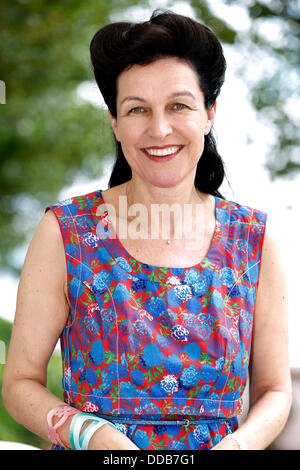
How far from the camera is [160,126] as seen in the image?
4.17 ft

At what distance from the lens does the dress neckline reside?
1368 mm

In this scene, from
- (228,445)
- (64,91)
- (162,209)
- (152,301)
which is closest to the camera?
(228,445)

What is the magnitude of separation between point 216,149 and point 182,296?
43 centimetres

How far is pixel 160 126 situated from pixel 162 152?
0.06 m

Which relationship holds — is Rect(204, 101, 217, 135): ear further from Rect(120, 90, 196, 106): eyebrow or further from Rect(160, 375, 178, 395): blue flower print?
A: Rect(160, 375, 178, 395): blue flower print

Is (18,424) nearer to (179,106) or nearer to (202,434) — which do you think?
(202,434)

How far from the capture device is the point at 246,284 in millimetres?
1415

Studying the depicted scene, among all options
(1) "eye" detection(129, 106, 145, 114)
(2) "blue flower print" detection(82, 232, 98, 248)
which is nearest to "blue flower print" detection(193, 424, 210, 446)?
(2) "blue flower print" detection(82, 232, 98, 248)

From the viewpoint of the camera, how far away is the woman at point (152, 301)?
129 cm

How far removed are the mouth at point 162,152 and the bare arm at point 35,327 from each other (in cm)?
28

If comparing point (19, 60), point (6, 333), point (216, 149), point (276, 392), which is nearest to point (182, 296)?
point (276, 392)

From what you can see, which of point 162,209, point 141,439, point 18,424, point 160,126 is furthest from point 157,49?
point 18,424

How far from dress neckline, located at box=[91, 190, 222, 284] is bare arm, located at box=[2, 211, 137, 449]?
12 cm

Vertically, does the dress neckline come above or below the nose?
below
